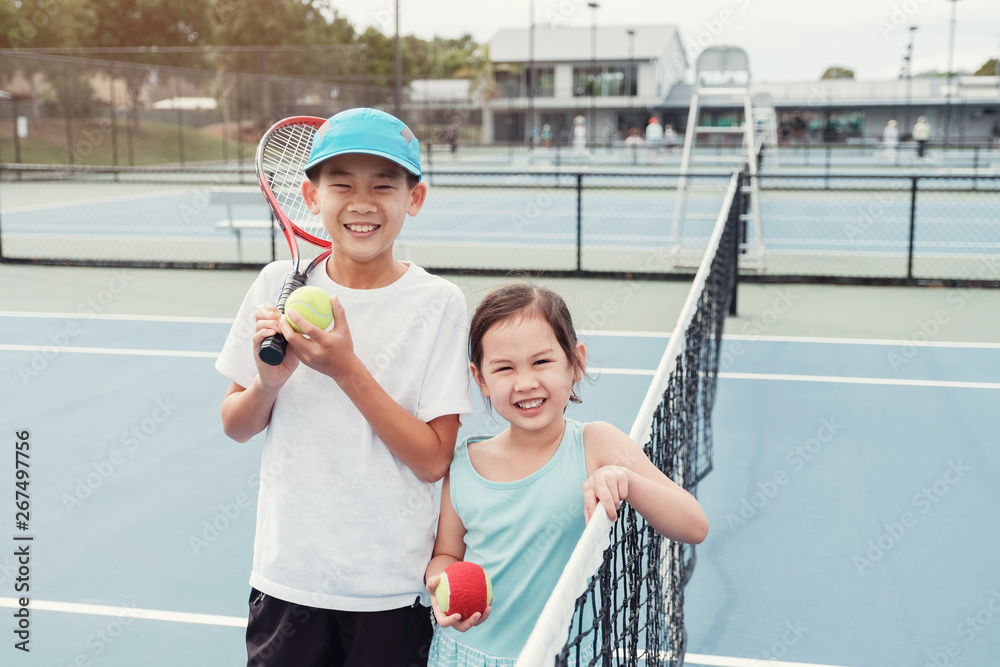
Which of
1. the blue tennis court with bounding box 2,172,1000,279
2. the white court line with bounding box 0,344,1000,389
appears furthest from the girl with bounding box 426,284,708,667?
the blue tennis court with bounding box 2,172,1000,279

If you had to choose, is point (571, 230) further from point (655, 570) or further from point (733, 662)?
point (655, 570)

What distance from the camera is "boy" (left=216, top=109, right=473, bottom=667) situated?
1.83 metres

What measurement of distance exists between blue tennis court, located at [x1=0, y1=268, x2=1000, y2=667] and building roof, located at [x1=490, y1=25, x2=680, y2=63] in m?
55.6

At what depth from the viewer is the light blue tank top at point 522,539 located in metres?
1.85

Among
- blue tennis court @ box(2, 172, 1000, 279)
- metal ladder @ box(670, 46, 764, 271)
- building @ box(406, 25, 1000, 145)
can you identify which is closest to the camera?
metal ladder @ box(670, 46, 764, 271)

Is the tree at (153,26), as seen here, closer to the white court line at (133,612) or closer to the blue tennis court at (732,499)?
the blue tennis court at (732,499)

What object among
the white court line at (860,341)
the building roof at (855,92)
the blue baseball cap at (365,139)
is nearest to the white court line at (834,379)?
the white court line at (860,341)

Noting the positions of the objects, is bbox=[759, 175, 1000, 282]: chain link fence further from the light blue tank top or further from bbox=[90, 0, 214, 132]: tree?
bbox=[90, 0, 214, 132]: tree

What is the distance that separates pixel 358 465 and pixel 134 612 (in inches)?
91.9

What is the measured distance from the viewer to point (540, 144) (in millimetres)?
49031

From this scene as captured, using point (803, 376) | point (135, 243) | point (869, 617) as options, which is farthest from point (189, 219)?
point (869, 617)

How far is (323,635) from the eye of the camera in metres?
1.87

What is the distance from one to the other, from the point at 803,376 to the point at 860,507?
2.51 metres

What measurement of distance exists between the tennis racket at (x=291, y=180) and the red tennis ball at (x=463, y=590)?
26.0 inches
